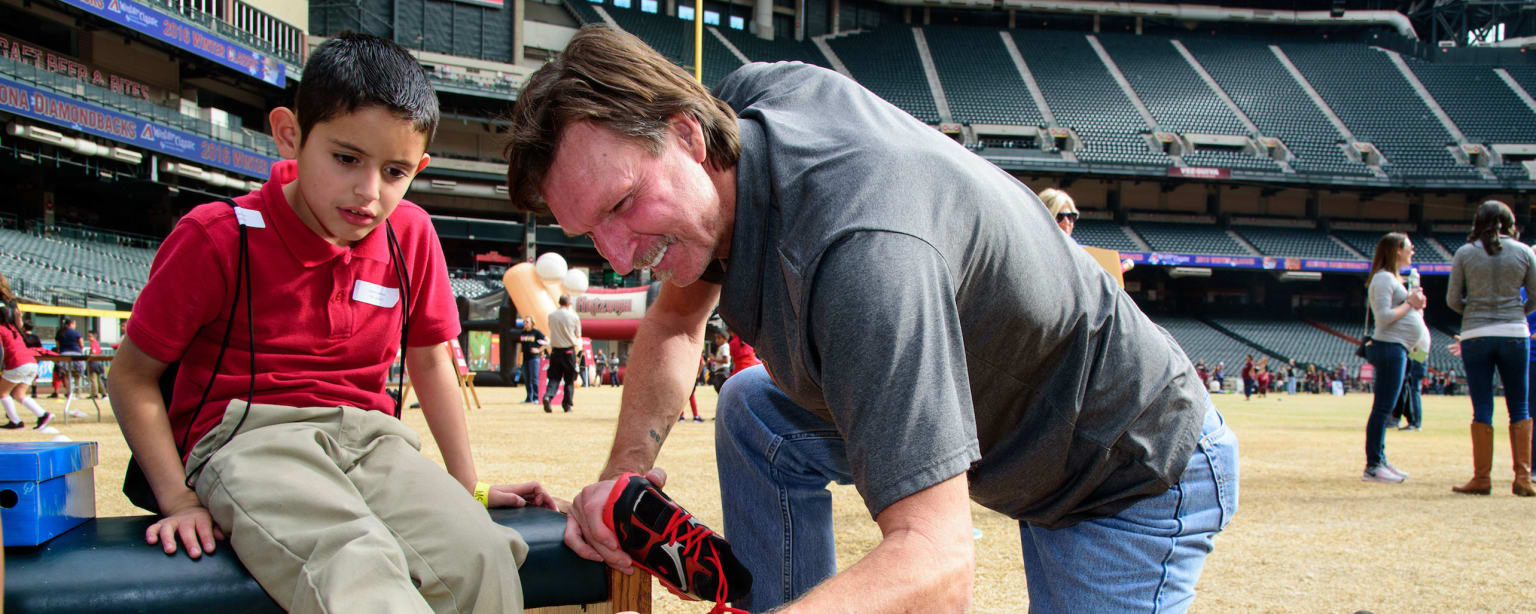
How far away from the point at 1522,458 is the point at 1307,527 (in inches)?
78.0

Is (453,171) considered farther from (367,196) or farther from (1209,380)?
(367,196)

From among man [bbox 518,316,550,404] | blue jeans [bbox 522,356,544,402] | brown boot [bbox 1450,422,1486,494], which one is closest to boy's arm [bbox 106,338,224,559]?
brown boot [bbox 1450,422,1486,494]

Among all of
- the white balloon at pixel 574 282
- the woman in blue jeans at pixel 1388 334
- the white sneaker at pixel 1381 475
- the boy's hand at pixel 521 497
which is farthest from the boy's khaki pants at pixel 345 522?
the white balloon at pixel 574 282

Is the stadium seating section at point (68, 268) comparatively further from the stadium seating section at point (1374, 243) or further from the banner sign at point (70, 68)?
the stadium seating section at point (1374, 243)

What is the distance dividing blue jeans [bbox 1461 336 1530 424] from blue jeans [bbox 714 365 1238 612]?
421 cm

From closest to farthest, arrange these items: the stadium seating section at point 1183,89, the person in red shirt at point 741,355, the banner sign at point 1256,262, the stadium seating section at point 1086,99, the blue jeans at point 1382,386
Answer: the blue jeans at point 1382,386 → the person in red shirt at point 741,355 → the banner sign at point 1256,262 → the stadium seating section at point 1183,89 → the stadium seating section at point 1086,99

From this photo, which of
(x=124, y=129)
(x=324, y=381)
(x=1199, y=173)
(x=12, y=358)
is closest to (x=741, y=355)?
(x=12, y=358)

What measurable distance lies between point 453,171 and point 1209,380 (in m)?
27.0

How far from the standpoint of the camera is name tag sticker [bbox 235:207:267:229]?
1.76 metres

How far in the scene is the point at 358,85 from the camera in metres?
1.80

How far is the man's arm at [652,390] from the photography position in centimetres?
160

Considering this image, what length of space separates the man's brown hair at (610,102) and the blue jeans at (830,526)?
570 millimetres

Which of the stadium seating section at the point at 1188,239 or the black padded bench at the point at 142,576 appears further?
the stadium seating section at the point at 1188,239

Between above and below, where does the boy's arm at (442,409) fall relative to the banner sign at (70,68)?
below
